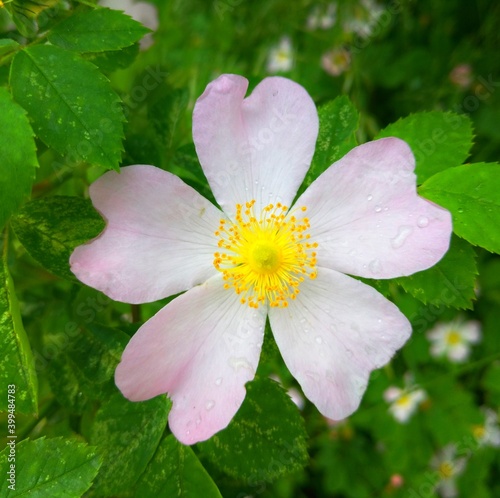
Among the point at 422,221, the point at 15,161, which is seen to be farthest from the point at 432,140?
the point at 15,161

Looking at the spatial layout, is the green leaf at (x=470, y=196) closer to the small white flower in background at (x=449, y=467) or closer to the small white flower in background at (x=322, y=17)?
the small white flower in background at (x=449, y=467)

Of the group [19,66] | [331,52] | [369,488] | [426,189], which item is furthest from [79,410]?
[331,52]

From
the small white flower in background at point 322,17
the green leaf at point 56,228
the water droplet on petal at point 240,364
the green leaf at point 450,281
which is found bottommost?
the small white flower in background at point 322,17

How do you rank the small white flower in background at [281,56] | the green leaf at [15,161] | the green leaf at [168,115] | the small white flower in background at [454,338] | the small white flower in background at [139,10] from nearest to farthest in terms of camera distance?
1. the green leaf at [15,161]
2. the green leaf at [168,115]
3. the small white flower in background at [139,10]
4. the small white flower in background at [454,338]
5. the small white flower in background at [281,56]

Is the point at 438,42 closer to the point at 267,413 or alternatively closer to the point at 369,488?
the point at 369,488

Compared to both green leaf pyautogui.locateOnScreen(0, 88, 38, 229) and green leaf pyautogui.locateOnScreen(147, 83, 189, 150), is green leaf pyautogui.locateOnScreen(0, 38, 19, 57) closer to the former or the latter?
green leaf pyautogui.locateOnScreen(0, 88, 38, 229)

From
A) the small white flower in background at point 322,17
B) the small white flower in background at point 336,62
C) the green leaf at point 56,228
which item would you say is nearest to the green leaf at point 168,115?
the green leaf at point 56,228

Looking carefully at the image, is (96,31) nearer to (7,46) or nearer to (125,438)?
(7,46)

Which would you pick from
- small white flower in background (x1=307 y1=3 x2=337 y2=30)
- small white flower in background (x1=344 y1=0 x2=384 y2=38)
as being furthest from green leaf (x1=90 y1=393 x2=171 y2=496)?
small white flower in background (x1=307 y1=3 x2=337 y2=30)
